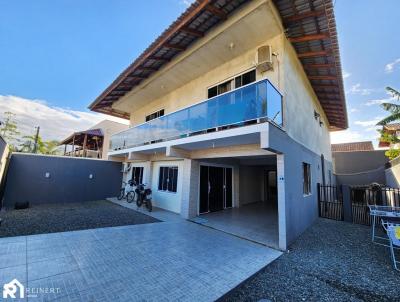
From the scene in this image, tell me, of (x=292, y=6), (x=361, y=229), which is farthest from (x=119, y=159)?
(x=361, y=229)

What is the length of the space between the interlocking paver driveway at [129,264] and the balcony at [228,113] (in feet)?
12.3

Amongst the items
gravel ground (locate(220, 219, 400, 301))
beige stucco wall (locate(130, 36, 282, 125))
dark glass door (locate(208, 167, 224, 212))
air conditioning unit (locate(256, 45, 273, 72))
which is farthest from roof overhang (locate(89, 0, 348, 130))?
gravel ground (locate(220, 219, 400, 301))

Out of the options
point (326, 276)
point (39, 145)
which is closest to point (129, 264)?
point (326, 276)

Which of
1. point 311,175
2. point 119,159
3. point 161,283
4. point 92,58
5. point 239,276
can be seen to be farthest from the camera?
point 119,159

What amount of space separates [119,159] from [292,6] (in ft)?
45.4

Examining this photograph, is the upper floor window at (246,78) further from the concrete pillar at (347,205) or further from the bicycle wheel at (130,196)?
the bicycle wheel at (130,196)

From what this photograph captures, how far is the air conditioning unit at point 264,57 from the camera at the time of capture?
20.6 ft

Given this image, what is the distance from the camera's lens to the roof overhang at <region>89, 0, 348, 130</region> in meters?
5.65

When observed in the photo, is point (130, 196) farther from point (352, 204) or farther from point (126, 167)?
point (352, 204)

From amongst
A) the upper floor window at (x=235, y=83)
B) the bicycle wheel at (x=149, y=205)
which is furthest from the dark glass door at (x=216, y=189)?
the upper floor window at (x=235, y=83)

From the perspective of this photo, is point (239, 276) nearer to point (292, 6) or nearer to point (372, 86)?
point (292, 6)

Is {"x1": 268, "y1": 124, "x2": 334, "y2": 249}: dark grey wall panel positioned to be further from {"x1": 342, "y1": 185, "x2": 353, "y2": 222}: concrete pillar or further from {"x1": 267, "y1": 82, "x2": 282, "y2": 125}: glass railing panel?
{"x1": 342, "y1": 185, "x2": 353, "y2": 222}: concrete pillar

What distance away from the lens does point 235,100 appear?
5730 mm

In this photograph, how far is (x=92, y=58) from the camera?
43.4 feet
